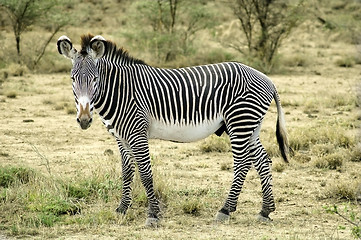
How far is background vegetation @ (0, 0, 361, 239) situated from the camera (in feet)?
21.6

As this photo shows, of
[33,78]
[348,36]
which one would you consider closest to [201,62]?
[33,78]

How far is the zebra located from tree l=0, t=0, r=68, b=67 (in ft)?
45.0

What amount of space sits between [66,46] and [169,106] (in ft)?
4.45

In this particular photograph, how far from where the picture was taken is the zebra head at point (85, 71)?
6.00 meters

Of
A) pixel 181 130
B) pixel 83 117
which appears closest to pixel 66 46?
pixel 83 117

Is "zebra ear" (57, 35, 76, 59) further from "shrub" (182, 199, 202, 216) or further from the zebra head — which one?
"shrub" (182, 199, 202, 216)

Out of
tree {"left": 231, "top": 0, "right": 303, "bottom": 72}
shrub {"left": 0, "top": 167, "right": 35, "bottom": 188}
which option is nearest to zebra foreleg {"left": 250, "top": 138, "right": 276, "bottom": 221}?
shrub {"left": 0, "top": 167, "right": 35, "bottom": 188}

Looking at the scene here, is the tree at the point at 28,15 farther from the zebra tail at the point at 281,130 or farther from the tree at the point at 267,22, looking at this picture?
the zebra tail at the point at 281,130

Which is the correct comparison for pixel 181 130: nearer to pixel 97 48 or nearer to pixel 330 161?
pixel 97 48

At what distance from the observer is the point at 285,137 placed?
7293 mm

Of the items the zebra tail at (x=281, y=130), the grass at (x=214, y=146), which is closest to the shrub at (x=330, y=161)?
the grass at (x=214, y=146)

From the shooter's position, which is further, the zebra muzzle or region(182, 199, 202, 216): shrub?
region(182, 199, 202, 216): shrub

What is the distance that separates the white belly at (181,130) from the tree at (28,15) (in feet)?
45.6

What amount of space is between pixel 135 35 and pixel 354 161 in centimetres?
1325
